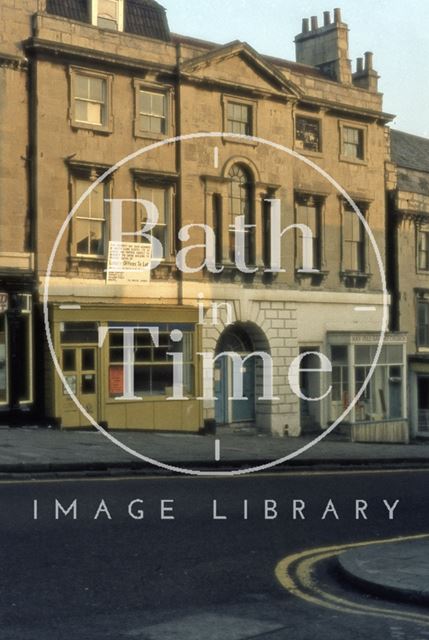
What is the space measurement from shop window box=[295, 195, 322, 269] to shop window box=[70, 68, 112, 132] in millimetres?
8250

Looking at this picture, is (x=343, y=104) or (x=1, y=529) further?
(x=343, y=104)

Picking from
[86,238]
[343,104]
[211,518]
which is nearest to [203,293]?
[86,238]

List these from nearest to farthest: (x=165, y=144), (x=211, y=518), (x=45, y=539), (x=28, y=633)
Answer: (x=28, y=633)
(x=45, y=539)
(x=211, y=518)
(x=165, y=144)

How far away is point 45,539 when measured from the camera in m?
11.8

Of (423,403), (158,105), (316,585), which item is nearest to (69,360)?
(158,105)

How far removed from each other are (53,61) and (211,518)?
18.2 metres

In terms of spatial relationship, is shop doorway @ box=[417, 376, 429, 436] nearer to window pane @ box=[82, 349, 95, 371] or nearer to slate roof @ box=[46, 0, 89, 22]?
window pane @ box=[82, 349, 95, 371]

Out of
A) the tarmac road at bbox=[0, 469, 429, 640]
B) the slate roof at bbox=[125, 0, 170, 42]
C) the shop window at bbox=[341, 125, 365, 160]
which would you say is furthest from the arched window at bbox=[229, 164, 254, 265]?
the tarmac road at bbox=[0, 469, 429, 640]

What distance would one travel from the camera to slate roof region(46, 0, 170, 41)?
3053 cm

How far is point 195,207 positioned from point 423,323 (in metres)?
13.4

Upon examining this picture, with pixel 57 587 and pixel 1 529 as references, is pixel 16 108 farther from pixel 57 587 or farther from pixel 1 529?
pixel 57 587

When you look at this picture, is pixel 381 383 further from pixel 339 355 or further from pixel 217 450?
pixel 217 450

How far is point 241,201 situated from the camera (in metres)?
33.7

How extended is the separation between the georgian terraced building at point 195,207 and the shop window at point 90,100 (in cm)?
4
